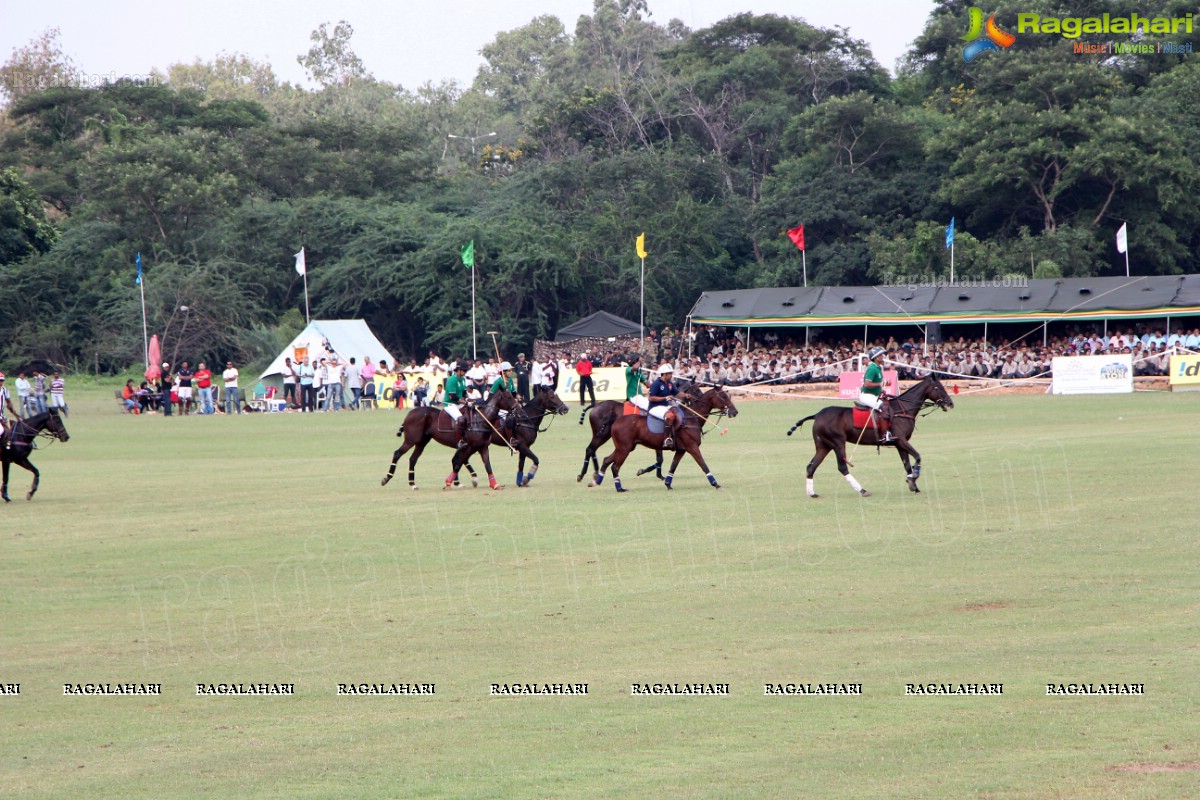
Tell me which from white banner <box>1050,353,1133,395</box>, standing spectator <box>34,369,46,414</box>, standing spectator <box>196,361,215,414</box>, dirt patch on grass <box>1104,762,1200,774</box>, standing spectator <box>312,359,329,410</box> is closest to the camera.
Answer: dirt patch on grass <box>1104,762,1200,774</box>

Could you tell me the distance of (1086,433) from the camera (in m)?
26.9

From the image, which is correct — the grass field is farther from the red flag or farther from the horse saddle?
the red flag

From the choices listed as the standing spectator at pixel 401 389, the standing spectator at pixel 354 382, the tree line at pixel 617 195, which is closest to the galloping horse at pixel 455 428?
the standing spectator at pixel 401 389

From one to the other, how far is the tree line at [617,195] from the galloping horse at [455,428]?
3431cm

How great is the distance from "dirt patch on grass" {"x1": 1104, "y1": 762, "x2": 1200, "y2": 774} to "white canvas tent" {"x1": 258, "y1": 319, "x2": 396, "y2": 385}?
41.2 metres

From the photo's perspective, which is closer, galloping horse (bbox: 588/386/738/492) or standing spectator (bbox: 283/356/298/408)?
galloping horse (bbox: 588/386/738/492)

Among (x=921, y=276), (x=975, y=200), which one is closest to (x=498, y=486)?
(x=921, y=276)

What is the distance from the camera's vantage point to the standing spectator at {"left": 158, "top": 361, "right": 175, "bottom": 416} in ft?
142

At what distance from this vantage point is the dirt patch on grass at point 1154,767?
23.5ft

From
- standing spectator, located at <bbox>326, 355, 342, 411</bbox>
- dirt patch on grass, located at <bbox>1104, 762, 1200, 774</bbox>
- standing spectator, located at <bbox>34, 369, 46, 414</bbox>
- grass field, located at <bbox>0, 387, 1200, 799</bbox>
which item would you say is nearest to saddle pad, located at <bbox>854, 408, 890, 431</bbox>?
grass field, located at <bbox>0, 387, 1200, 799</bbox>

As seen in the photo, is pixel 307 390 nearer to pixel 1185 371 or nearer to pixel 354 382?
pixel 354 382

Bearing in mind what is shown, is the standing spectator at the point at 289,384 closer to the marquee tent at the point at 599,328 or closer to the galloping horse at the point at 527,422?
the marquee tent at the point at 599,328

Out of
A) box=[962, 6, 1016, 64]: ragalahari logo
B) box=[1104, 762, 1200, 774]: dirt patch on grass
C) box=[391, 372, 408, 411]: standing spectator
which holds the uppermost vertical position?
box=[962, 6, 1016, 64]: ragalahari logo

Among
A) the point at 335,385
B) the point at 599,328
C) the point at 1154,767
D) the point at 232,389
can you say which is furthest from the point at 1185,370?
the point at 1154,767
